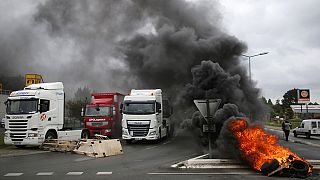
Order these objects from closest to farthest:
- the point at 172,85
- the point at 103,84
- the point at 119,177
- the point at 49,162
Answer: the point at 119,177
the point at 49,162
the point at 172,85
the point at 103,84

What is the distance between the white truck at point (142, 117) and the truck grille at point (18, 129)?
18.9 ft

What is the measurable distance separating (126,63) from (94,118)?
9707 mm

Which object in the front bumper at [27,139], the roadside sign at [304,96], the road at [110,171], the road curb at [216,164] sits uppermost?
the roadside sign at [304,96]

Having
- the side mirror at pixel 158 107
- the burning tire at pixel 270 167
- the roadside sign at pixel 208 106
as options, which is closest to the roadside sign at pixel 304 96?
the side mirror at pixel 158 107

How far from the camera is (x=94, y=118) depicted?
24.3 metres

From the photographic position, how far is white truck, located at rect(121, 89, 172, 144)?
2059cm

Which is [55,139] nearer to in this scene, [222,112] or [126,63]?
[222,112]

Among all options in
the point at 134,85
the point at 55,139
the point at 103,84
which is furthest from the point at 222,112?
the point at 103,84

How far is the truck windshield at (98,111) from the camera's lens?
2447 centimetres

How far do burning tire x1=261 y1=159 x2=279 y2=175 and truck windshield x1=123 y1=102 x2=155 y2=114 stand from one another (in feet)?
38.7

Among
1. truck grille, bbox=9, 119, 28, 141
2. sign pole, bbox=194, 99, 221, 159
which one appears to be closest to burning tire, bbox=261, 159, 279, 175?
sign pole, bbox=194, 99, 221, 159

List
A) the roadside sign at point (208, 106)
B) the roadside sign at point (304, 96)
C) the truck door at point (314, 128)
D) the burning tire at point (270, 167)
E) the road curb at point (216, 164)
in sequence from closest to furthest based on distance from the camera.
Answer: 1. the burning tire at point (270, 167)
2. the road curb at point (216, 164)
3. the roadside sign at point (208, 106)
4. the truck door at point (314, 128)
5. the roadside sign at point (304, 96)

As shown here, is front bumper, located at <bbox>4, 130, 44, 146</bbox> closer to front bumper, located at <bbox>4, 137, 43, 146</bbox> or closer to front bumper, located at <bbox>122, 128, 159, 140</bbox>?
front bumper, located at <bbox>4, 137, 43, 146</bbox>

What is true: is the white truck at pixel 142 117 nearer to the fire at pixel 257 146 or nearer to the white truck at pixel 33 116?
the white truck at pixel 33 116
